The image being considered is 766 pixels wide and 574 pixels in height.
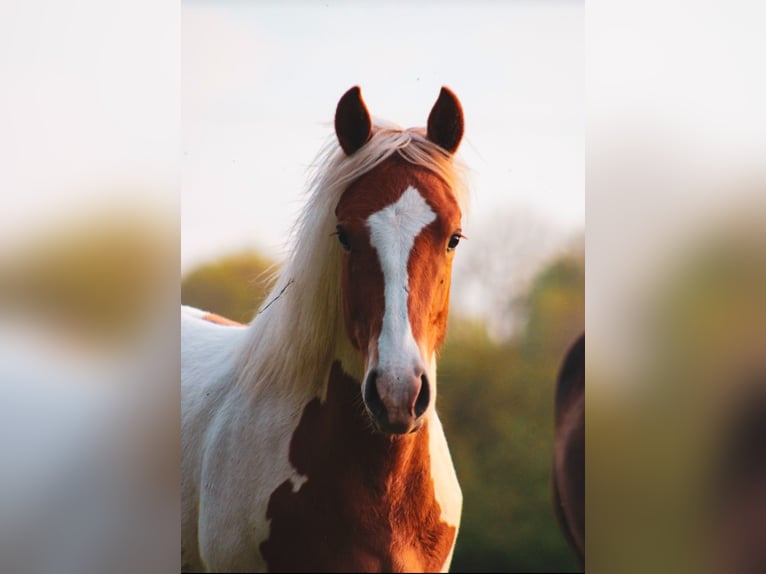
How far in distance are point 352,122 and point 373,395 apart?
53cm

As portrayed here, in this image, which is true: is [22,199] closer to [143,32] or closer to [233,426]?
[143,32]

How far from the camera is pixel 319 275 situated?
4.39ft

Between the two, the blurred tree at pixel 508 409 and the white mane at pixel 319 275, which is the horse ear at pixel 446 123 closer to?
the white mane at pixel 319 275

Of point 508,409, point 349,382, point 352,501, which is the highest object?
A: point 349,382

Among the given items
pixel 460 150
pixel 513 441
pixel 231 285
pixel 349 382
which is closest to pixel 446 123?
pixel 460 150

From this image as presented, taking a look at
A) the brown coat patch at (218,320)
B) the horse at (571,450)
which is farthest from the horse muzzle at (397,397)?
the brown coat patch at (218,320)

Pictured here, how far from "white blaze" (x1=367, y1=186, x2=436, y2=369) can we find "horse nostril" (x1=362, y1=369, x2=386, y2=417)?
3cm

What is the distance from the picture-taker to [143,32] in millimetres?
1110

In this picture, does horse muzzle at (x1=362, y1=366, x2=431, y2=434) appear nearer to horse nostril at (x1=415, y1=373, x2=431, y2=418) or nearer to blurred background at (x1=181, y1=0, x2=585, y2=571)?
horse nostril at (x1=415, y1=373, x2=431, y2=418)

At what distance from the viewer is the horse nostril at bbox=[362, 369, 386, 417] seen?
1.11 m

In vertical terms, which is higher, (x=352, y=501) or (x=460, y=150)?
(x=460, y=150)

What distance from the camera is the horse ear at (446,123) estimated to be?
1294mm

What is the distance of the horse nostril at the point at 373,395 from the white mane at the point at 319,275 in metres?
0.21

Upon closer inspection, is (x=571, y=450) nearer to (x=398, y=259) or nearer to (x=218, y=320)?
(x=398, y=259)
